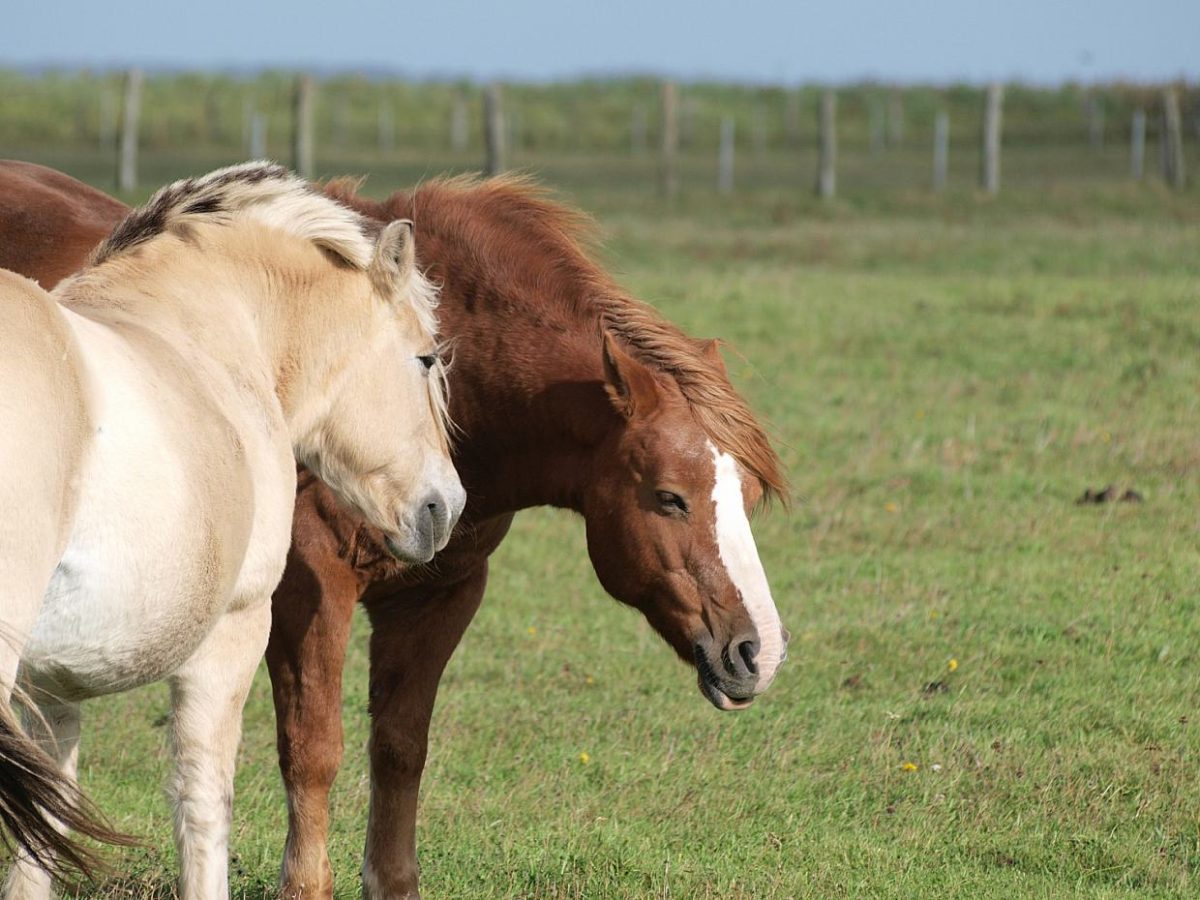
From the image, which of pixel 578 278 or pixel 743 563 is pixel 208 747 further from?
pixel 578 278

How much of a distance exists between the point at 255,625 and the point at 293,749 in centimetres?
110

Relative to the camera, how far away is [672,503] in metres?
3.78

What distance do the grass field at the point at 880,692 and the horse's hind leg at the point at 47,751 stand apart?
704 millimetres

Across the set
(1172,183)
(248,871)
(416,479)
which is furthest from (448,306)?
(1172,183)

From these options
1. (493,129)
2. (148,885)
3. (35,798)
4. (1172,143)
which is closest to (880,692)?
(148,885)

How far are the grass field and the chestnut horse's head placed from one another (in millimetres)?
318

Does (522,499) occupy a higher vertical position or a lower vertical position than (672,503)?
lower

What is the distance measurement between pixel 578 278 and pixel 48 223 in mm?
2221

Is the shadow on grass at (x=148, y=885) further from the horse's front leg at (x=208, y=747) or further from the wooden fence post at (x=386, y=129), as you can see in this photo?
the wooden fence post at (x=386, y=129)

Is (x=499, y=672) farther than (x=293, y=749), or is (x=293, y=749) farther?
(x=499, y=672)

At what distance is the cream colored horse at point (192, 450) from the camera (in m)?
2.37

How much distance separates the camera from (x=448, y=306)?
4.29 metres

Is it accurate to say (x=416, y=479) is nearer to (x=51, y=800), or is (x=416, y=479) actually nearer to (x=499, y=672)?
(x=51, y=800)

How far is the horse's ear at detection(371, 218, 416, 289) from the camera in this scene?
3387 millimetres
